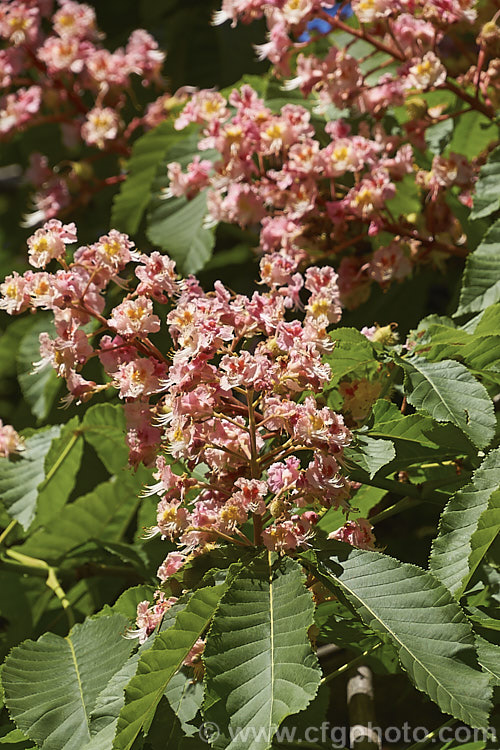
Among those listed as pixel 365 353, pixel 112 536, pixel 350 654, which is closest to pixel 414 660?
pixel 365 353

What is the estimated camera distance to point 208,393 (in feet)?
3.71

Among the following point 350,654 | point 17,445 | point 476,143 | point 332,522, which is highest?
point 476,143

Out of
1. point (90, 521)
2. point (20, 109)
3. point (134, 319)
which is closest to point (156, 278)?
point (134, 319)

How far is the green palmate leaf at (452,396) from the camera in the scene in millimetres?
1200

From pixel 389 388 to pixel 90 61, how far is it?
1511 millimetres

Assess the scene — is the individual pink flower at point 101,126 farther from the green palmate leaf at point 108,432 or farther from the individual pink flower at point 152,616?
the individual pink flower at point 152,616

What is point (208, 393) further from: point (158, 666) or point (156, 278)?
point (158, 666)

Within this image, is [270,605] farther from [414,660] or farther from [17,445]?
[17,445]

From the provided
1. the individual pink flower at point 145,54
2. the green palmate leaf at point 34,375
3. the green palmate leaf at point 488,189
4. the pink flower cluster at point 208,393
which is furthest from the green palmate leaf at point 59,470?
the individual pink flower at point 145,54

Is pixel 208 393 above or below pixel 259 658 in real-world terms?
above

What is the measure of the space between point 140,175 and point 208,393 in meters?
1.19

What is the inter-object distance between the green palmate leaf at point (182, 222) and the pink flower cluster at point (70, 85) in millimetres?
377

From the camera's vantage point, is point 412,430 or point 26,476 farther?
point 26,476

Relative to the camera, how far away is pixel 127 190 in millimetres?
2188
